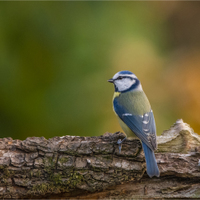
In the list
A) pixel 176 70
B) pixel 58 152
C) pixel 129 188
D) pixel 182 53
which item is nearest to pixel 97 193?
pixel 129 188

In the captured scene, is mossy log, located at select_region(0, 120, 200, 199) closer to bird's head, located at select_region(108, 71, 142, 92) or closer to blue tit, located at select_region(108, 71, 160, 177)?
blue tit, located at select_region(108, 71, 160, 177)

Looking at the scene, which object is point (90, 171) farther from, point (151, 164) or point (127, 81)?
point (127, 81)

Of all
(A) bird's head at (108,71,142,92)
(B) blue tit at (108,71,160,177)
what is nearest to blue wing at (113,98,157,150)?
(B) blue tit at (108,71,160,177)

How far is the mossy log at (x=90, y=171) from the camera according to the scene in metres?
1.78

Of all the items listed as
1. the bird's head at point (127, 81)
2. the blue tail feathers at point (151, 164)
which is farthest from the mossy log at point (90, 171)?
the bird's head at point (127, 81)

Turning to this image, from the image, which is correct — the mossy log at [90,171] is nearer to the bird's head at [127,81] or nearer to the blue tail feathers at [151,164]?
the blue tail feathers at [151,164]

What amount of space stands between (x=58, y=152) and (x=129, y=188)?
483 millimetres

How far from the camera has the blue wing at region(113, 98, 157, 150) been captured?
184 centimetres

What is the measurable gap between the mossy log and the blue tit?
0.08 m

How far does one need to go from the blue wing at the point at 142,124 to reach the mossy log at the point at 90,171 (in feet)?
0.29

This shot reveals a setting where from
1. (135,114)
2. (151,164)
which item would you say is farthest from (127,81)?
(151,164)

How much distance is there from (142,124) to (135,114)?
93mm

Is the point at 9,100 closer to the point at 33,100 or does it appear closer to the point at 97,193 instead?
the point at 33,100

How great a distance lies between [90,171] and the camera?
5.87ft
